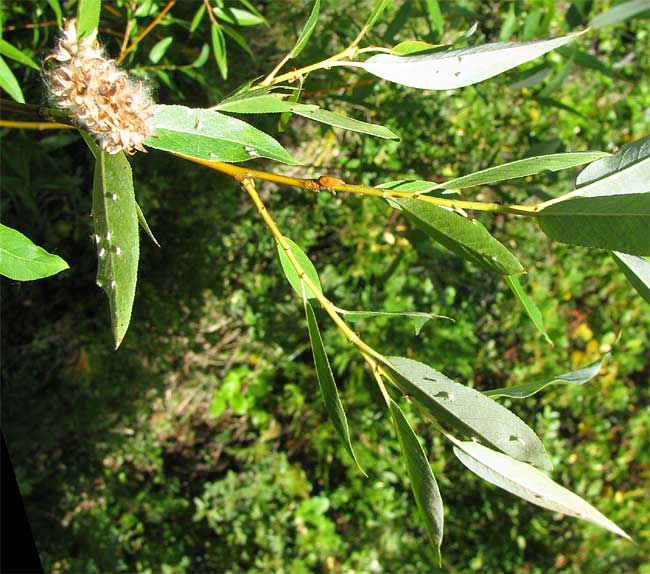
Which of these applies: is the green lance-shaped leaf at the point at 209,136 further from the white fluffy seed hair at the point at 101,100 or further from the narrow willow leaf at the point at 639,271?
the narrow willow leaf at the point at 639,271

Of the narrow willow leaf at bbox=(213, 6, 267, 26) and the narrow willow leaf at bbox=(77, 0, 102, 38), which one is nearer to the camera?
the narrow willow leaf at bbox=(77, 0, 102, 38)

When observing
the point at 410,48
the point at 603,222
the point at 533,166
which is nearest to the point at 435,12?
the point at 410,48

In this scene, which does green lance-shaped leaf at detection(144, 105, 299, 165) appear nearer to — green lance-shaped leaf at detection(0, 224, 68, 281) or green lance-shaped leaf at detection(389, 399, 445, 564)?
green lance-shaped leaf at detection(0, 224, 68, 281)

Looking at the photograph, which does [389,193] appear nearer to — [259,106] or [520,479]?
[259,106]

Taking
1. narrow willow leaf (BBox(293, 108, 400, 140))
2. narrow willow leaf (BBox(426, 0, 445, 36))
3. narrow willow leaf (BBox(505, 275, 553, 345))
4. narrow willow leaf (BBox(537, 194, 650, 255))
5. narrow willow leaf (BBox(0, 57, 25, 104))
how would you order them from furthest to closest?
narrow willow leaf (BBox(426, 0, 445, 36)) → narrow willow leaf (BBox(0, 57, 25, 104)) → narrow willow leaf (BBox(505, 275, 553, 345)) → narrow willow leaf (BBox(293, 108, 400, 140)) → narrow willow leaf (BBox(537, 194, 650, 255))

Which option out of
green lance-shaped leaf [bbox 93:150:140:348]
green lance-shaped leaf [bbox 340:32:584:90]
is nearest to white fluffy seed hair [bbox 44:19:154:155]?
green lance-shaped leaf [bbox 93:150:140:348]

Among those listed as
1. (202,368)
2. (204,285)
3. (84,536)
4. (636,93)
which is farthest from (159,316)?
(636,93)

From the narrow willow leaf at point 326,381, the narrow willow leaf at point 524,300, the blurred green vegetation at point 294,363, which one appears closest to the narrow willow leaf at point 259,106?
the narrow willow leaf at point 326,381

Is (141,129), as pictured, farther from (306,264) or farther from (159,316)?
(159,316)
